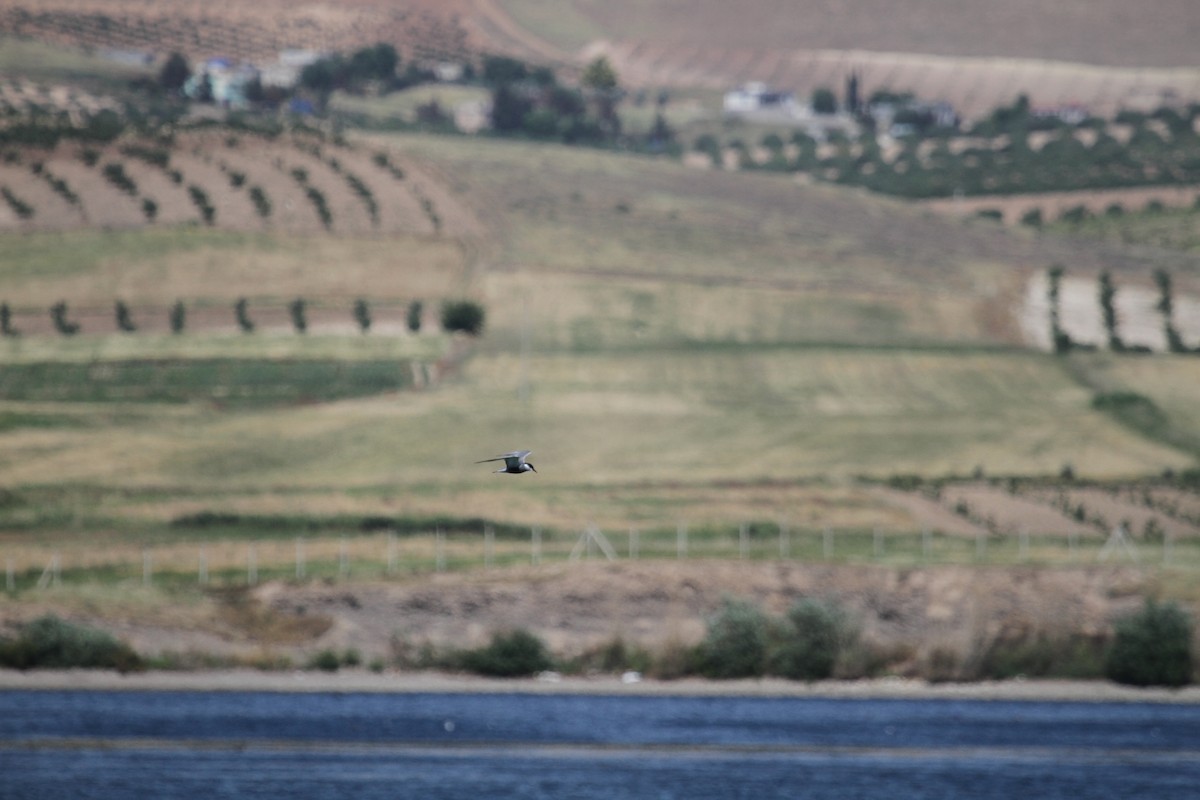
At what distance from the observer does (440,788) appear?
218 ft

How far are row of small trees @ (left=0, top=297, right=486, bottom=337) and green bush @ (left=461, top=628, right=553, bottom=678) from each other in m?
56.5

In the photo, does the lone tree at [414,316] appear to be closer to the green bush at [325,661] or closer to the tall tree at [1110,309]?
the tall tree at [1110,309]

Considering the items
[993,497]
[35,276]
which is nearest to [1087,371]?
[993,497]

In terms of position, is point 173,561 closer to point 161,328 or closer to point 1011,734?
point 1011,734

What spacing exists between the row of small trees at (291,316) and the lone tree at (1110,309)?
39.5 m

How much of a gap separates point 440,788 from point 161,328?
7339 centimetres

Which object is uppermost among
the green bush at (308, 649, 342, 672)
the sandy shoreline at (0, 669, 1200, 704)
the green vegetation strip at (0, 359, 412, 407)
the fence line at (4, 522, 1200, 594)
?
the green vegetation strip at (0, 359, 412, 407)

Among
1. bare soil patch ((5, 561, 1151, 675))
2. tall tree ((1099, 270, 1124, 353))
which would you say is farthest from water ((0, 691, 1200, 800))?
tall tree ((1099, 270, 1124, 353))

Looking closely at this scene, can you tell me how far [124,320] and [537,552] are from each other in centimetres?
5537

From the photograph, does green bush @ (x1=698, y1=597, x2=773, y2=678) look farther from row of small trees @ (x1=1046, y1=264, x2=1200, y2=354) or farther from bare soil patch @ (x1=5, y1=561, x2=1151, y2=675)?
row of small trees @ (x1=1046, y1=264, x2=1200, y2=354)

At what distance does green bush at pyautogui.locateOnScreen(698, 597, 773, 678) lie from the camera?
78750 mm

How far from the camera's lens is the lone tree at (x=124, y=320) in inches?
5290

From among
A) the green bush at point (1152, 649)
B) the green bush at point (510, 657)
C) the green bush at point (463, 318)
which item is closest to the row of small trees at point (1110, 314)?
the green bush at point (463, 318)

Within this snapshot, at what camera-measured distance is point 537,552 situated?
87.3m
